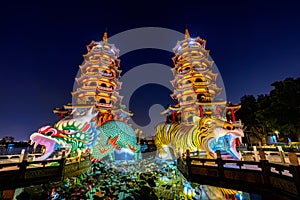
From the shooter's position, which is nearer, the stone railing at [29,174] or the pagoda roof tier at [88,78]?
the stone railing at [29,174]

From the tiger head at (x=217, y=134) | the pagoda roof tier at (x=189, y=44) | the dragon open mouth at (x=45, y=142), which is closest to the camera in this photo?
the tiger head at (x=217, y=134)

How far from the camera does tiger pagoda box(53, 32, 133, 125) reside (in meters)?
21.8

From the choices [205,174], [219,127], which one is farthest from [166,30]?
[205,174]

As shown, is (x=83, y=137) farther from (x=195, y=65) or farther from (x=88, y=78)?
(x=195, y=65)

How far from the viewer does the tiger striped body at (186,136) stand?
8492 millimetres

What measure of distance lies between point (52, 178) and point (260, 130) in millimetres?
27503

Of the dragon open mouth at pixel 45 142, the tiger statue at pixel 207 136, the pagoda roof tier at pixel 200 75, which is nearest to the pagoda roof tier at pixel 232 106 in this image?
the pagoda roof tier at pixel 200 75

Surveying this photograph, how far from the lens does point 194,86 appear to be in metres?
22.0

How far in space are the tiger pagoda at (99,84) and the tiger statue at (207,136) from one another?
11.1 meters

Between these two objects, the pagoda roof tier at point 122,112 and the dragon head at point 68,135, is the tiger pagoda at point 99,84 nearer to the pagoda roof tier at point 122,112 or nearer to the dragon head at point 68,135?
the pagoda roof tier at point 122,112

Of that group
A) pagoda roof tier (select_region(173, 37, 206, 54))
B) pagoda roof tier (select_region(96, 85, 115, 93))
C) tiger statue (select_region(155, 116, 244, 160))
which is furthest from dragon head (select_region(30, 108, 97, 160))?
pagoda roof tier (select_region(173, 37, 206, 54))

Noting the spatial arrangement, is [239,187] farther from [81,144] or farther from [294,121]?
[294,121]

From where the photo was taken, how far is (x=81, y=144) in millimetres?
10039

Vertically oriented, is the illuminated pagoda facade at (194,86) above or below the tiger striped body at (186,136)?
above
